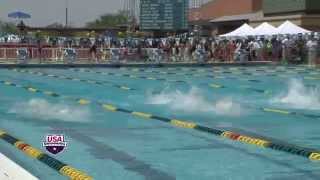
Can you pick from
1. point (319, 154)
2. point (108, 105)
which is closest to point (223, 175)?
point (319, 154)

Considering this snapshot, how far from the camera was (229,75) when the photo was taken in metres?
25.0

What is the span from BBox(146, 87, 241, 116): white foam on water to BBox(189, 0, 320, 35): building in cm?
3115

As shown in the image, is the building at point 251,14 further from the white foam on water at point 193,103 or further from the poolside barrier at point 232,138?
the poolside barrier at point 232,138

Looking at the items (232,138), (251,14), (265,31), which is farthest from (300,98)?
(251,14)

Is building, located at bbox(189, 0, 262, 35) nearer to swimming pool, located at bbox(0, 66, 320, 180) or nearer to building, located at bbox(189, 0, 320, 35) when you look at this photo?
building, located at bbox(189, 0, 320, 35)

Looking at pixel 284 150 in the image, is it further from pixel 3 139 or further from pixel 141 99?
pixel 141 99

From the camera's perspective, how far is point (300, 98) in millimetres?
15719

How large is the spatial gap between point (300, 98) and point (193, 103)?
2.76 meters

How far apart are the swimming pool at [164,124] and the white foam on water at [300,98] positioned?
2 centimetres

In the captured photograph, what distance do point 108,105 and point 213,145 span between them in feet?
17.8

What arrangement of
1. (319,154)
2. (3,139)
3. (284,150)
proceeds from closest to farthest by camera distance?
(319,154)
(284,150)
(3,139)

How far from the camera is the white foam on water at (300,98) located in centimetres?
1416

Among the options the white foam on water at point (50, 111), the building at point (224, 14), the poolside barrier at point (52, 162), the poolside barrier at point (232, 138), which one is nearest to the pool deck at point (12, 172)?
the poolside barrier at point (52, 162)

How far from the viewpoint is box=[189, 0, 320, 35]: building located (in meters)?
47.3
